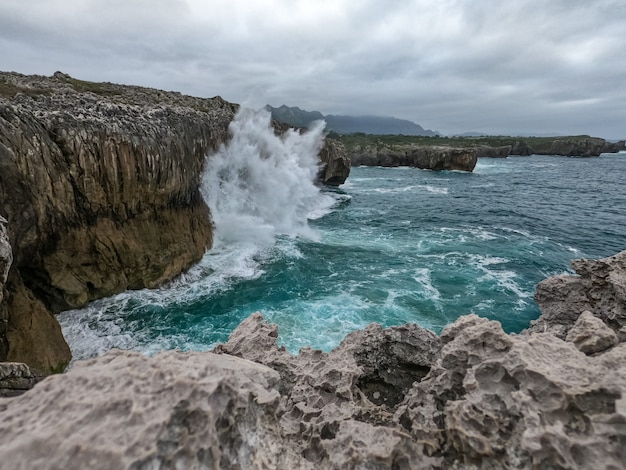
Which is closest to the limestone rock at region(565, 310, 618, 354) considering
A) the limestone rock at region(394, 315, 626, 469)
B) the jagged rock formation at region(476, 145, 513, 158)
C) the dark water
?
the limestone rock at region(394, 315, 626, 469)

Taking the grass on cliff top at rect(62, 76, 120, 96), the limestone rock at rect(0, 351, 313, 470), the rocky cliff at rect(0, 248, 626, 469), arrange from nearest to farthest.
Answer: the limestone rock at rect(0, 351, 313, 470) < the rocky cliff at rect(0, 248, 626, 469) < the grass on cliff top at rect(62, 76, 120, 96)

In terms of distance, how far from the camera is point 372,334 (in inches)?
293

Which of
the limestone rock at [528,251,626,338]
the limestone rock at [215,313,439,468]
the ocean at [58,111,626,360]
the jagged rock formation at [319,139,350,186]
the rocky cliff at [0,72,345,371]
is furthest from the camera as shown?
the jagged rock formation at [319,139,350,186]

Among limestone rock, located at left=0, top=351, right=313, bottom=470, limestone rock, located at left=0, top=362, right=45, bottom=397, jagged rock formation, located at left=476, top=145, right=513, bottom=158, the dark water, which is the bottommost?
the dark water

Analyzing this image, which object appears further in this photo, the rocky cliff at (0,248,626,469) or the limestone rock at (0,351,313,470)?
the rocky cliff at (0,248,626,469)

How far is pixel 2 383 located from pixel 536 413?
716 cm

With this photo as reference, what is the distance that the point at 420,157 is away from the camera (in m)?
82.3

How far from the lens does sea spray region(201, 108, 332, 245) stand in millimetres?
23641

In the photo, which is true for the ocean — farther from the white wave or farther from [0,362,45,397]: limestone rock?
[0,362,45,397]: limestone rock

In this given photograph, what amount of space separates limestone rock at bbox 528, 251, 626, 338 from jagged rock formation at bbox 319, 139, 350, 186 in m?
42.6

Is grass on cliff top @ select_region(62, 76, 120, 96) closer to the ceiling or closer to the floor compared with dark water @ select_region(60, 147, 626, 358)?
closer to the ceiling

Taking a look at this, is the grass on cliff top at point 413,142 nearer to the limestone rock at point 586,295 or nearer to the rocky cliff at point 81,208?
the rocky cliff at point 81,208

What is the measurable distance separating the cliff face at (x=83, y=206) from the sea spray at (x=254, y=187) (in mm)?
4268

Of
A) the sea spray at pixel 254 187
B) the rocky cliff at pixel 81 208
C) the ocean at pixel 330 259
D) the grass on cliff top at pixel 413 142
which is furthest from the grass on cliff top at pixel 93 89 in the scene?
the grass on cliff top at pixel 413 142
